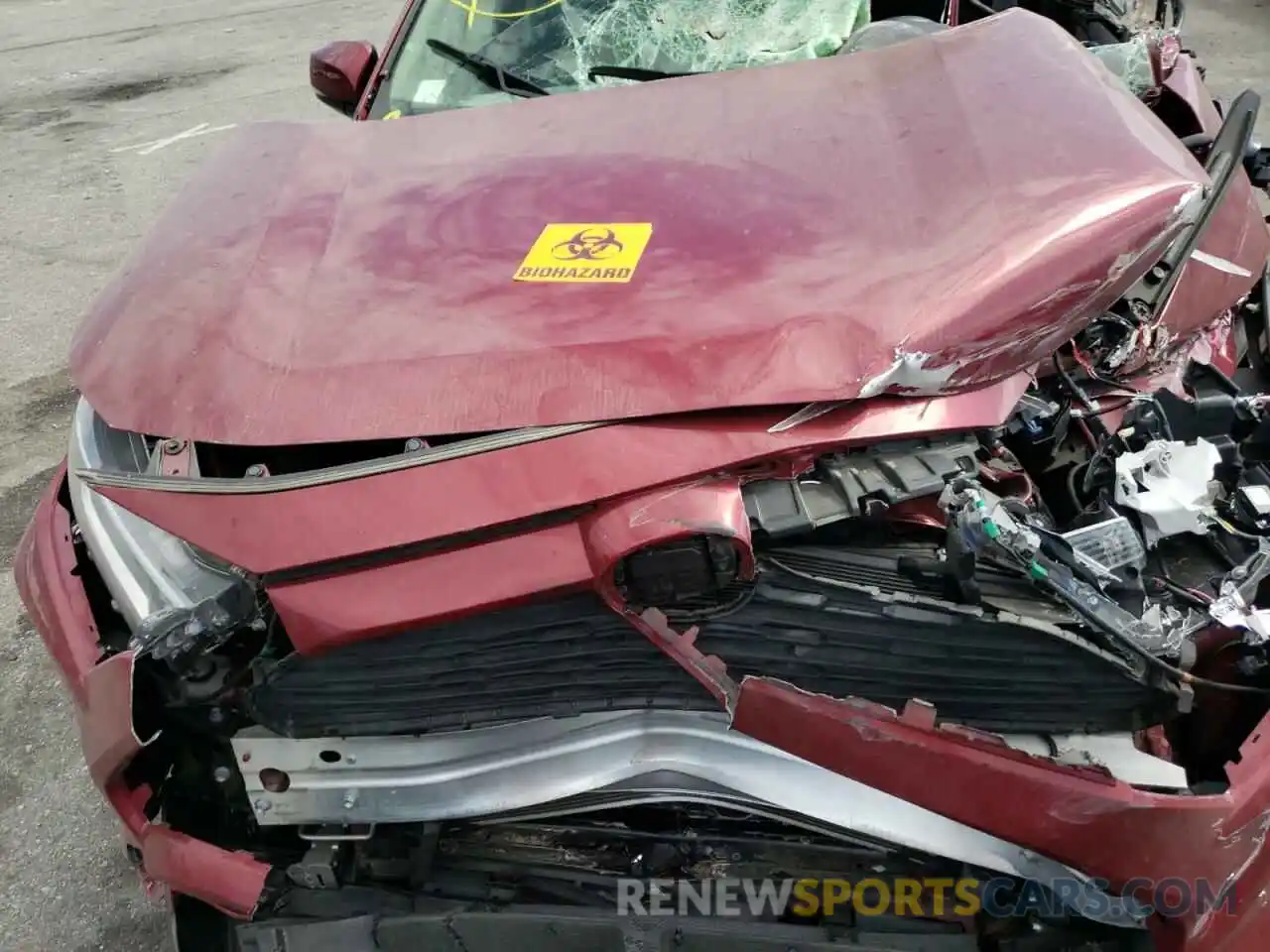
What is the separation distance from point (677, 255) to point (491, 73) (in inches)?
52.0

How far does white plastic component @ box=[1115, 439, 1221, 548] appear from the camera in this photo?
1731 mm

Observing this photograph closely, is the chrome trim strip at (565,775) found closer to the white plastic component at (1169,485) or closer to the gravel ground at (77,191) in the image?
the white plastic component at (1169,485)

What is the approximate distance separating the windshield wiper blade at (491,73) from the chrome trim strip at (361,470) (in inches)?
57.8

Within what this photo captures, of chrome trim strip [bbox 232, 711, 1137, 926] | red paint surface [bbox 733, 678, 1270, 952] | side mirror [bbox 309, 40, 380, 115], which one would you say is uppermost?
side mirror [bbox 309, 40, 380, 115]

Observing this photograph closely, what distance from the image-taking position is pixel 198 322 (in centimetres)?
185

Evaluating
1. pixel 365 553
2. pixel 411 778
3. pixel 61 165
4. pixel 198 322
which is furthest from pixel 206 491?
pixel 61 165

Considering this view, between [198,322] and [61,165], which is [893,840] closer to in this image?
[198,322]

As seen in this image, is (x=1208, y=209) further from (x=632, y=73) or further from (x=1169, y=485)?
(x=632, y=73)

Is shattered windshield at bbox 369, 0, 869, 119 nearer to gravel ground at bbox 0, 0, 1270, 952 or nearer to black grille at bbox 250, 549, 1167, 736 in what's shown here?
black grille at bbox 250, 549, 1167, 736

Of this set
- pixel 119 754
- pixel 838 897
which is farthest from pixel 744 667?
pixel 119 754

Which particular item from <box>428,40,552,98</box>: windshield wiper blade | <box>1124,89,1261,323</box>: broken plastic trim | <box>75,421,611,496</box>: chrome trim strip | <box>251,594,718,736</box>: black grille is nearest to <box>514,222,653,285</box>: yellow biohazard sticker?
<box>75,421,611,496</box>: chrome trim strip

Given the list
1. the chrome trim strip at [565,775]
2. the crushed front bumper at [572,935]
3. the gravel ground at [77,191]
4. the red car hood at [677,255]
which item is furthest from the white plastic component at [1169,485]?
the gravel ground at [77,191]

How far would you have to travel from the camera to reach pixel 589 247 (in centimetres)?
183

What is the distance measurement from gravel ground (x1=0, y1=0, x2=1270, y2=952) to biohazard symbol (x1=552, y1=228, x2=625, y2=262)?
5.97 ft
